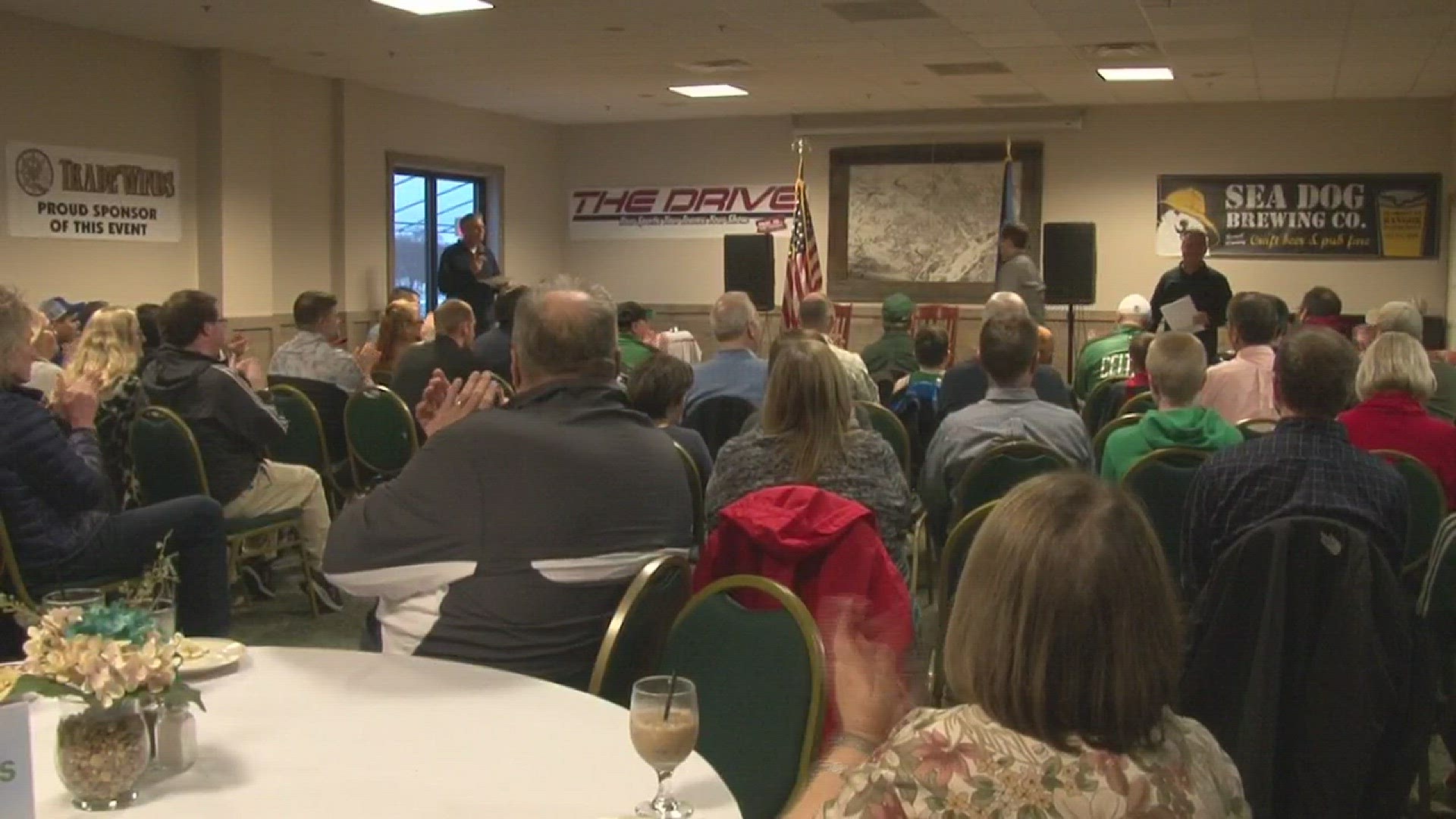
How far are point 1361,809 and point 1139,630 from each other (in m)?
1.96

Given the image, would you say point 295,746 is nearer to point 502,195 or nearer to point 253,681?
point 253,681

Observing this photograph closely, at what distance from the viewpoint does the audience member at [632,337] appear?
680 centimetres

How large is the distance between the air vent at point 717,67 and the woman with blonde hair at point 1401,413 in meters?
6.95

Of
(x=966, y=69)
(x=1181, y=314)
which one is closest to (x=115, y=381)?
(x=1181, y=314)

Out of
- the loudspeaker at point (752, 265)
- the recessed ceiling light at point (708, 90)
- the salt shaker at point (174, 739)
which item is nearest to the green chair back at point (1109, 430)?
the salt shaker at point (174, 739)

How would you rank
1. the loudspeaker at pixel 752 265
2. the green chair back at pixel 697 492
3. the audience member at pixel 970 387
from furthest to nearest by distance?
the loudspeaker at pixel 752 265
the audience member at pixel 970 387
the green chair back at pixel 697 492

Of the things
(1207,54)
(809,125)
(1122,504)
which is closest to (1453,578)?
(1122,504)

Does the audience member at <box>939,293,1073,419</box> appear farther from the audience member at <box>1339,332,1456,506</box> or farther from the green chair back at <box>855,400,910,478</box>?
the audience member at <box>1339,332,1456,506</box>

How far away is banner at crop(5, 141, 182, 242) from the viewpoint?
8.99 metres

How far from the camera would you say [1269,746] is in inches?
113

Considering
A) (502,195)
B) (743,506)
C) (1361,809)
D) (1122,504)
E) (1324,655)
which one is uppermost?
(502,195)

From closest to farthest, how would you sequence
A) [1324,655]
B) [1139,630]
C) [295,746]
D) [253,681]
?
[1139,630], [295,746], [253,681], [1324,655]

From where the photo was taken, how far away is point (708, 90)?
12.3m

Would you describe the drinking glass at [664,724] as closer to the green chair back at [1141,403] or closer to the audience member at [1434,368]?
the green chair back at [1141,403]
